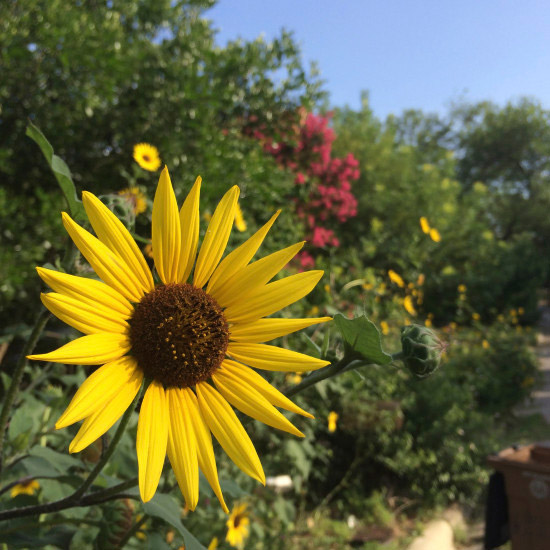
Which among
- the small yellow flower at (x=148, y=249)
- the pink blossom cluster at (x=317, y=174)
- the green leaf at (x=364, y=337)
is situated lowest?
the green leaf at (x=364, y=337)

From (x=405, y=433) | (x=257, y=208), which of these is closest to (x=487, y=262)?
(x=405, y=433)

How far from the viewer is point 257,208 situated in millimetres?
3652

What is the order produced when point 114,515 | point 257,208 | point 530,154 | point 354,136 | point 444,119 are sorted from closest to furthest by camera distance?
point 114,515, point 257,208, point 354,136, point 530,154, point 444,119

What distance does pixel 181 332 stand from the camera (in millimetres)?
776

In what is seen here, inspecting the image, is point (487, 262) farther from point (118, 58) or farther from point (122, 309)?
point (122, 309)

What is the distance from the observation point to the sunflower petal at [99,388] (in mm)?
576

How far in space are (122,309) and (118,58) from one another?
3.55 m

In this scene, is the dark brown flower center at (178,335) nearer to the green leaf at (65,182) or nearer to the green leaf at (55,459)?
the green leaf at (65,182)

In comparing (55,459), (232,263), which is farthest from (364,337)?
(55,459)

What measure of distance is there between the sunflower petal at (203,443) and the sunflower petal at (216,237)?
18 centimetres

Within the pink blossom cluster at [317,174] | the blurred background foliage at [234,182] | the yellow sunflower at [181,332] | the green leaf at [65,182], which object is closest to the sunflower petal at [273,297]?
the yellow sunflower at [181,332]

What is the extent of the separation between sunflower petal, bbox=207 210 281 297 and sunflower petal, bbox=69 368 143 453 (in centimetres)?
19

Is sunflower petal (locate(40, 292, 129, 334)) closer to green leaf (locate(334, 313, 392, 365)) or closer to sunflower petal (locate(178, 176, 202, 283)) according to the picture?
sunflower petal (locate(178, 176, 202, 283))

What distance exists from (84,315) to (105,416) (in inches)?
5.1
